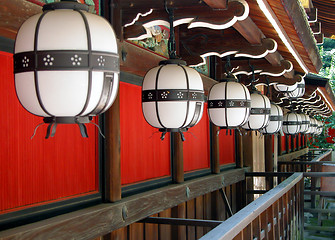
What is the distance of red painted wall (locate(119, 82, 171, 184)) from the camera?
488 cm

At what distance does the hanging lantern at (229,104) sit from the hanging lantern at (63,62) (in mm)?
2768

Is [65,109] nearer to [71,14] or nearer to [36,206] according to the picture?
[71,14]

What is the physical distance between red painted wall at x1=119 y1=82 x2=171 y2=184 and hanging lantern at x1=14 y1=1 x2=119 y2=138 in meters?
2.52

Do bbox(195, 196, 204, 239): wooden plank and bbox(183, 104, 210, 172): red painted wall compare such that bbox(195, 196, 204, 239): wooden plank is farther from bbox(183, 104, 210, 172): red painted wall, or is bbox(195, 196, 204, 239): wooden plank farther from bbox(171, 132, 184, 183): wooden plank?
bbox(171, 132, 184, 183): wooden plank

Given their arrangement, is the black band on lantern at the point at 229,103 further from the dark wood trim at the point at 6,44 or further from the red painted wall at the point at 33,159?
the dark wood trim at the point at 6,44

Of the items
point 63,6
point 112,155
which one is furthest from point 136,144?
point 63,6

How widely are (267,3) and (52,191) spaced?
2231mm

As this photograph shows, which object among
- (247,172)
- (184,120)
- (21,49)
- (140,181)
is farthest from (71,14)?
(247,172)

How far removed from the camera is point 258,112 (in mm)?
6234

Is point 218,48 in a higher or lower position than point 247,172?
higher

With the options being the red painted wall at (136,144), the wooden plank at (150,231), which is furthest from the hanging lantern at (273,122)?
the wooden plank at (150,231)

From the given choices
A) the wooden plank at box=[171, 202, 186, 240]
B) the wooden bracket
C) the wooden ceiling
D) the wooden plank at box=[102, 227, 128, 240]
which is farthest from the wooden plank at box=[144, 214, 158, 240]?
the wooden bracket

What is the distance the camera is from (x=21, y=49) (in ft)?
7.34

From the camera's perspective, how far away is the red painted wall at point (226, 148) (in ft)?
28.2
